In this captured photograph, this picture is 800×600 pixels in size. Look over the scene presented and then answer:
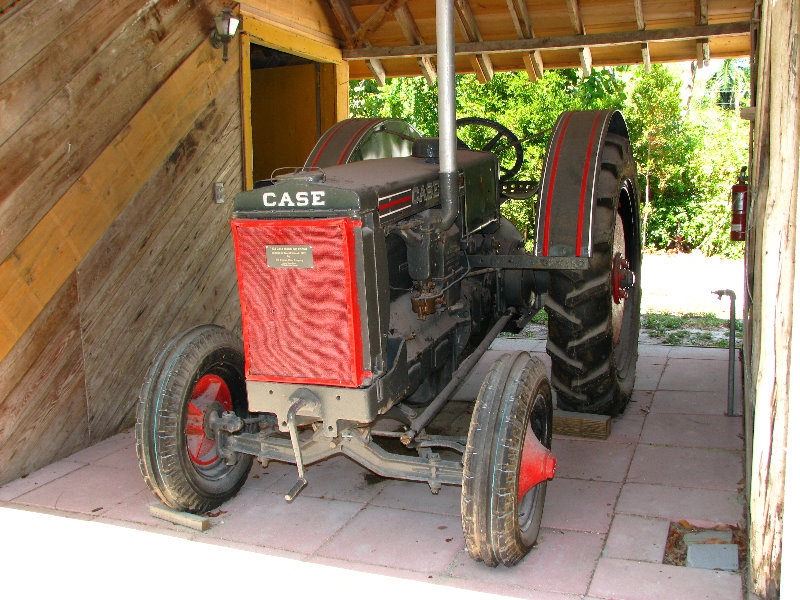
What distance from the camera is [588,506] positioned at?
11.8 feet

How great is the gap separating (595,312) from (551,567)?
146 centimetres

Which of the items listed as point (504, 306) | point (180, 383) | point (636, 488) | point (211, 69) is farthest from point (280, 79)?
point (636, 488)

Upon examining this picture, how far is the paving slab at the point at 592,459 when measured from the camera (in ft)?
13.0

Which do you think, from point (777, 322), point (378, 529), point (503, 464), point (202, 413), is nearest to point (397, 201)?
point (503, 464)

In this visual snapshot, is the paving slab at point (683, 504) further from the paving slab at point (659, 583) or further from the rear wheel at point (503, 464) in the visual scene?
the rear wheel at point (503, 464)

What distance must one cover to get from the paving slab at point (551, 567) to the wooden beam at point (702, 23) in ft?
14.2

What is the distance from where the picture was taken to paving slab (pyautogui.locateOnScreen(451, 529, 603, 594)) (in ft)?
9.64

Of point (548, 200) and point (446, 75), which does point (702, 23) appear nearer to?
point (548, 200)

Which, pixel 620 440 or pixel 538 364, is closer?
pixel 538 364

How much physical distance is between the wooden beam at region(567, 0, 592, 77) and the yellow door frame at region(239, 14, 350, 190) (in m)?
2.06

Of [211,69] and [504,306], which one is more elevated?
[211,69]

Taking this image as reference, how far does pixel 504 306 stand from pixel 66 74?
274cm

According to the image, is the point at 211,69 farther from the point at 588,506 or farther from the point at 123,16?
the point at 588,506

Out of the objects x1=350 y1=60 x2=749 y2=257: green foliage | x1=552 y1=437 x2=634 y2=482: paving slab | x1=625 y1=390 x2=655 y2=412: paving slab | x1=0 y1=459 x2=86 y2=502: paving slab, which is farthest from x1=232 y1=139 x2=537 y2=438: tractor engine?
x1=350 y1=60 x2=749 y2=257: green foliage
